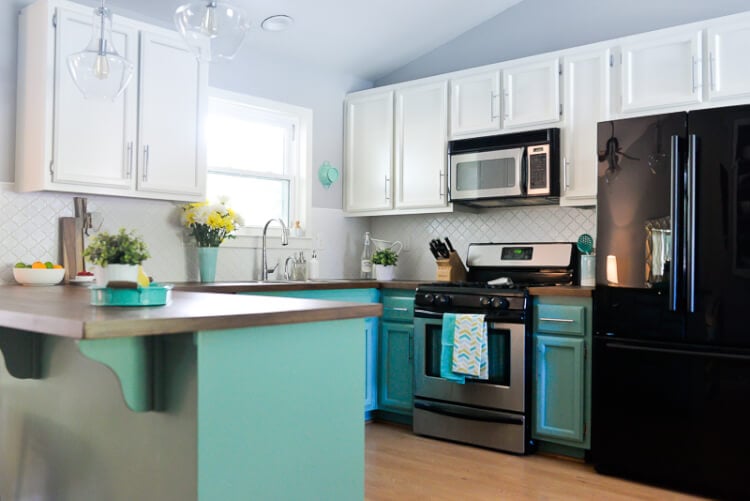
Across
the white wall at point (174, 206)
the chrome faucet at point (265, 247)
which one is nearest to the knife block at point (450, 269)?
the white wall at point (174, 206)

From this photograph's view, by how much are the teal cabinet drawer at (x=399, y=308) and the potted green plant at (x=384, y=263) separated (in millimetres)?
335

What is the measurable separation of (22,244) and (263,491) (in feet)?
7.26

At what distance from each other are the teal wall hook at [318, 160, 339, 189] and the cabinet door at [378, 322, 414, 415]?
45.2 inches

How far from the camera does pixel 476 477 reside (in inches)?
129

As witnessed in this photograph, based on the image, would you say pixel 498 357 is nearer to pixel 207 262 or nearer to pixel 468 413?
pixel 468 413

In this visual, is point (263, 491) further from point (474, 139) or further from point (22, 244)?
point (474, 139)

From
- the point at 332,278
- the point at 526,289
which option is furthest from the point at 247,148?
the point at 526,289

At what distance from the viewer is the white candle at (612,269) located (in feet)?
10.9

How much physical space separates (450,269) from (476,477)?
1477 millimetres

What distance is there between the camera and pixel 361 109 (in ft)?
16.1

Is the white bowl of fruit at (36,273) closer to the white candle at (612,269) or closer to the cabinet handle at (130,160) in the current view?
the cabinet handle at (130,160)

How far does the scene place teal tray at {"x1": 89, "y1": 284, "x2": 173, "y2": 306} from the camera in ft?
5.51

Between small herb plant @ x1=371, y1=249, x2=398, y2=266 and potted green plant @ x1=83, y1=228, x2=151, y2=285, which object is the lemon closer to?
potted green plant @ x1=83, y1=228, x2=151, y2=285

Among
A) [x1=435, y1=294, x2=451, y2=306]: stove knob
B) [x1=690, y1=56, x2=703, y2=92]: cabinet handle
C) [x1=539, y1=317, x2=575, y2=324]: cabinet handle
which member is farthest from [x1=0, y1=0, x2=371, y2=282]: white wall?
[x1=690, y1=56, x2=703, y2=92]: cabinet handle
